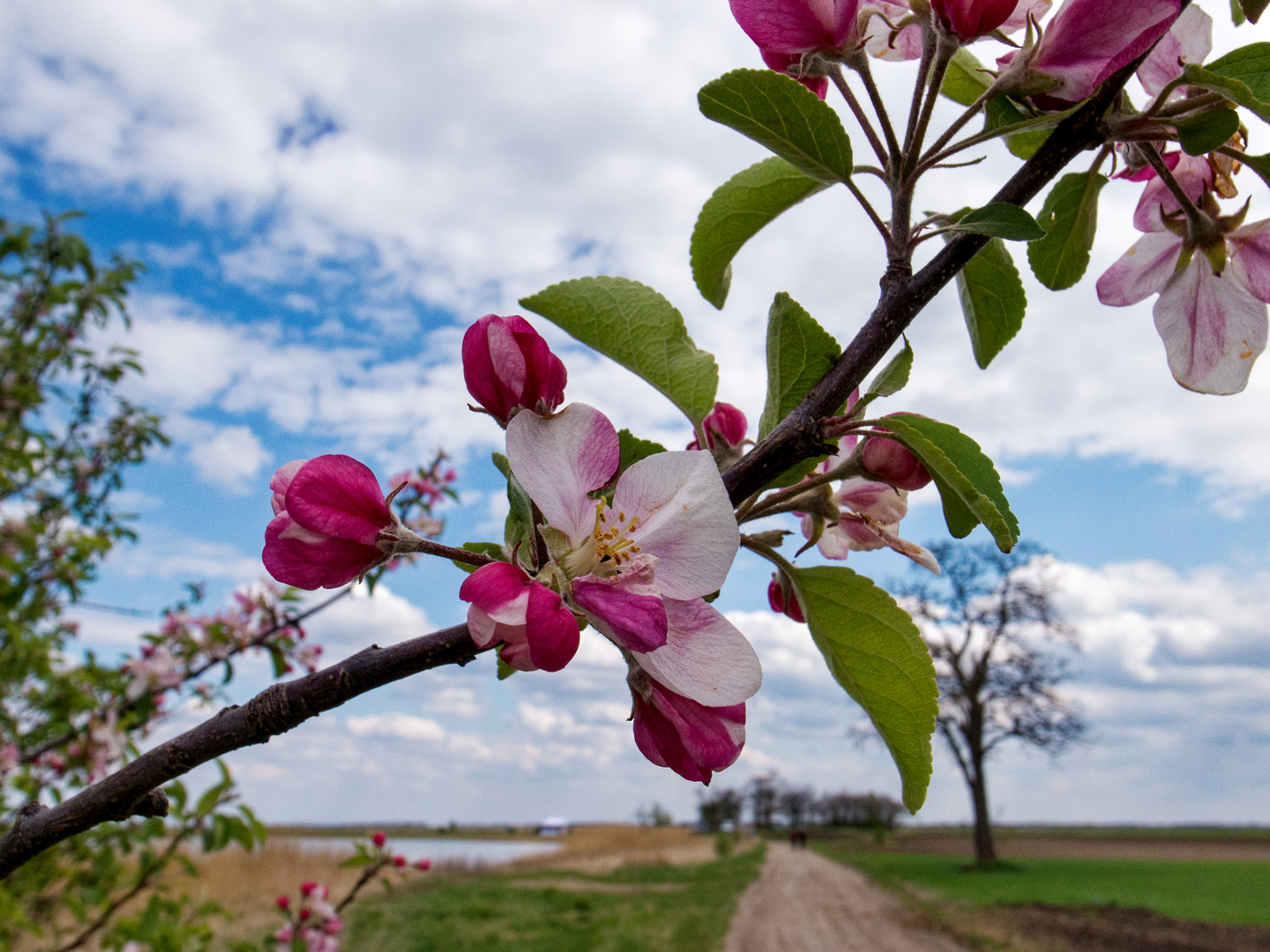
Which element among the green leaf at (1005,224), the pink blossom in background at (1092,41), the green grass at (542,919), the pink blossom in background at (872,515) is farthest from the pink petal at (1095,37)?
the green grass at (542,919)

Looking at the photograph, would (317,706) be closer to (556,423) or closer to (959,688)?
(556,423)

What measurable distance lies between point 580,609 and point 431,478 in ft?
12.8

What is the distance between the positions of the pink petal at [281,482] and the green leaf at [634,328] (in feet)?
0.95

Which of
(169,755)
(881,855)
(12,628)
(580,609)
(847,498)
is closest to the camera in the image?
(580,609)

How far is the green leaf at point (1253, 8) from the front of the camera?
27.0 inches

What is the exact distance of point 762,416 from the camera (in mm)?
799

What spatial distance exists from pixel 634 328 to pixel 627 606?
1.19 feet

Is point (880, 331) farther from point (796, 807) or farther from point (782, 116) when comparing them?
point (796, 807)

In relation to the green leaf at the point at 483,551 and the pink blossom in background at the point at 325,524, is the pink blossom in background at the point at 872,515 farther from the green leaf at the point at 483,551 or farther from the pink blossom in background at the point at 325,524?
the pink blossom in background at the point at 325,524

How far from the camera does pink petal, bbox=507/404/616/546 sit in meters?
0.62

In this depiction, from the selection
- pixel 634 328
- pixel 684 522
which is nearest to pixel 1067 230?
pixel 634 328

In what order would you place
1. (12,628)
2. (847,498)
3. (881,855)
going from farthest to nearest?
(881,855) → (12,628) → (847,498)

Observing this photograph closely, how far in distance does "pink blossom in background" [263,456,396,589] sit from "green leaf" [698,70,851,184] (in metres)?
0.43

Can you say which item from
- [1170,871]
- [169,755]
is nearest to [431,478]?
[169,755]
